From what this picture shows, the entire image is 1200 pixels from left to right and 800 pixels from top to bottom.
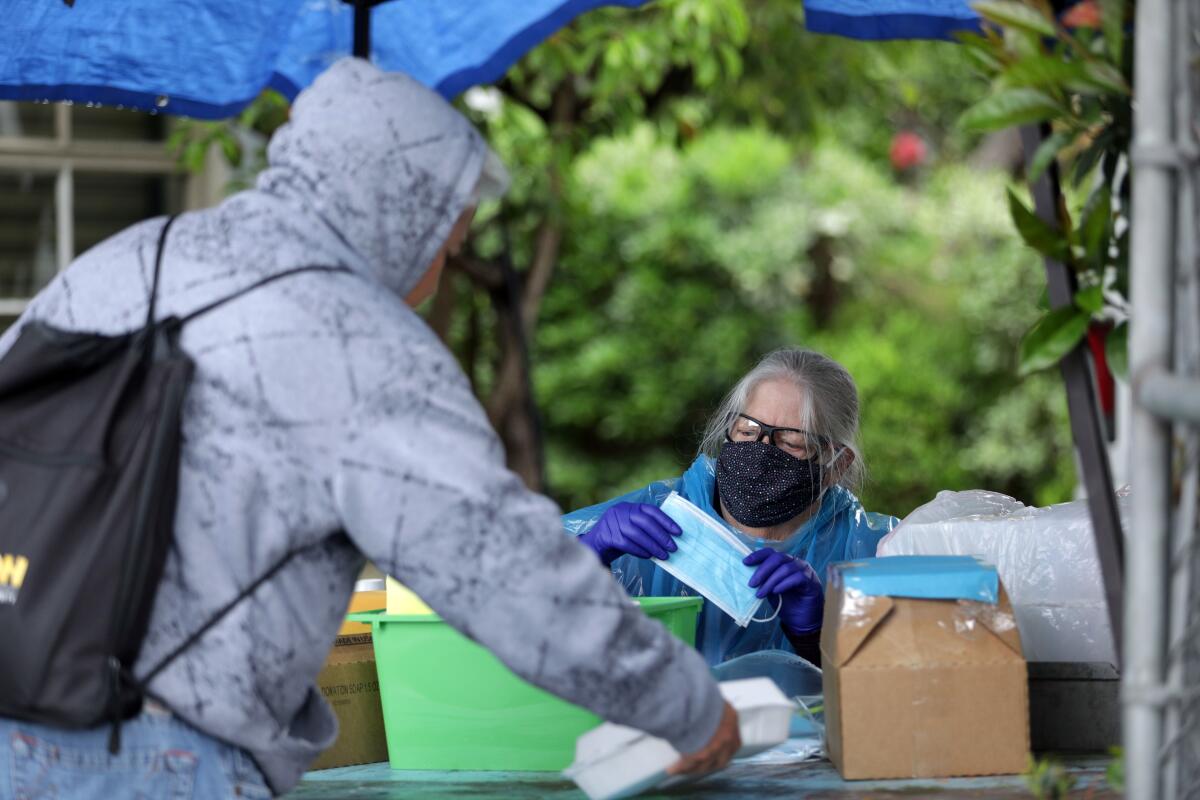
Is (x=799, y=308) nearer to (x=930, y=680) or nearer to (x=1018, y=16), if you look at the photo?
(x=930, y=680)

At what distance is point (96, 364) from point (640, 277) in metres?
8.75

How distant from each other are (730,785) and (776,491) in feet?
3.58

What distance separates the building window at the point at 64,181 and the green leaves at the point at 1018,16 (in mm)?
4439

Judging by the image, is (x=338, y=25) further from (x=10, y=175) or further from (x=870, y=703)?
(x=10, y=175)

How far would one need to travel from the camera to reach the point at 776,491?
307cm

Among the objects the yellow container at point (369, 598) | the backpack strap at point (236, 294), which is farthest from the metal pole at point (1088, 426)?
the yellow container at point (369, 598)

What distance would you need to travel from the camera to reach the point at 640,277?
1019 centimetres

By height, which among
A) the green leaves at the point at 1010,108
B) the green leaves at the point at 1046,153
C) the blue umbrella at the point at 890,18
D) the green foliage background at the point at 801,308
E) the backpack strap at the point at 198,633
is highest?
the blue umbrella at the point at 890,18

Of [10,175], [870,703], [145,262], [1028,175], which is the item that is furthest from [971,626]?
[10,175]

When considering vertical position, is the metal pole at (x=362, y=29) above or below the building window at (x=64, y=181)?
above

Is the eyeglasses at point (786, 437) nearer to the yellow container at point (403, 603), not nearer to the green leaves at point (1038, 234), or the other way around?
the yellow container at point (403, 603)

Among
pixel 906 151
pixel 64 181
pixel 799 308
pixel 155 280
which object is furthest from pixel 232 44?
pixel 906 151

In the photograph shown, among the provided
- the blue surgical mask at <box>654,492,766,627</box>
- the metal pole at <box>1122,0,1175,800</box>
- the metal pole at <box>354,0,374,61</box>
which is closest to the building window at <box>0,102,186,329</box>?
the metal pole at <box>354,0,374,61</box>

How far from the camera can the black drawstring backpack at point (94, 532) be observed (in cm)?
146
